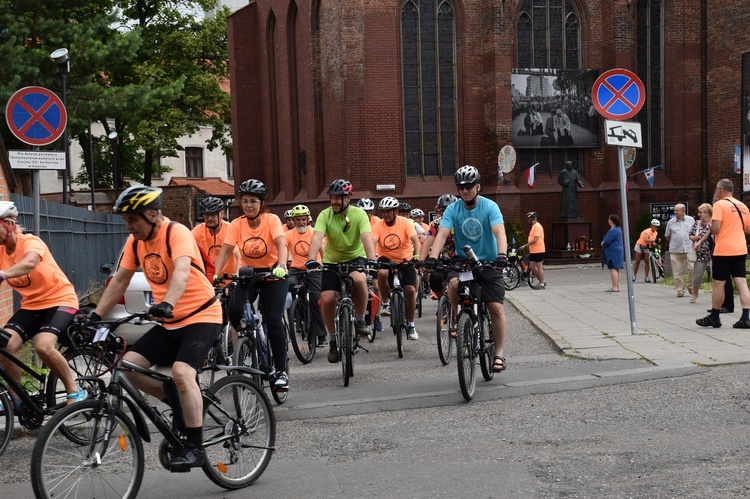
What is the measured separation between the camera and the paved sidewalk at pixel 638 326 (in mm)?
9531

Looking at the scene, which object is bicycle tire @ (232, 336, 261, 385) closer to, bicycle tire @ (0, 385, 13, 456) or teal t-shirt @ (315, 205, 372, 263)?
bicycle tire @ (0, 385, 13, 456)

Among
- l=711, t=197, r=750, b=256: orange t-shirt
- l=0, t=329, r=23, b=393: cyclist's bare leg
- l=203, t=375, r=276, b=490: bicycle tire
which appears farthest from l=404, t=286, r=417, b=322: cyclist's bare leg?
l=203, t=375, r=276, b=490: bicycle tire

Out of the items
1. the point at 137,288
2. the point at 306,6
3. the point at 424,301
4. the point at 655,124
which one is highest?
the point at 306,6

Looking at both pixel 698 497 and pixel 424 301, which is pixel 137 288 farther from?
pixel 424 301

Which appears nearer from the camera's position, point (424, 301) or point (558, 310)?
point (558, 310)

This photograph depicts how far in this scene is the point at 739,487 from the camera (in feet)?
15.9

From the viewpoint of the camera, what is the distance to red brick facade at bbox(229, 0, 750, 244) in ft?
112

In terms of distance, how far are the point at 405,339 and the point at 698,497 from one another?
784 cm

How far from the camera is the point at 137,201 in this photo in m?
4.93

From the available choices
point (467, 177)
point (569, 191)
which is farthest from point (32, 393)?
point (569, 191)

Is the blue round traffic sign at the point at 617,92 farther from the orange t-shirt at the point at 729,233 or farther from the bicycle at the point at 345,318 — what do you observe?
the bicycle at the point at 345,318

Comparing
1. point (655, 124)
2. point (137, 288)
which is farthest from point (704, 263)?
point (655, 124)

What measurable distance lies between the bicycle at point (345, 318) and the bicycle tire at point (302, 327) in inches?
52.8

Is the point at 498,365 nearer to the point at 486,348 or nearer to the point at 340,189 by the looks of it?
the point at 486,348
